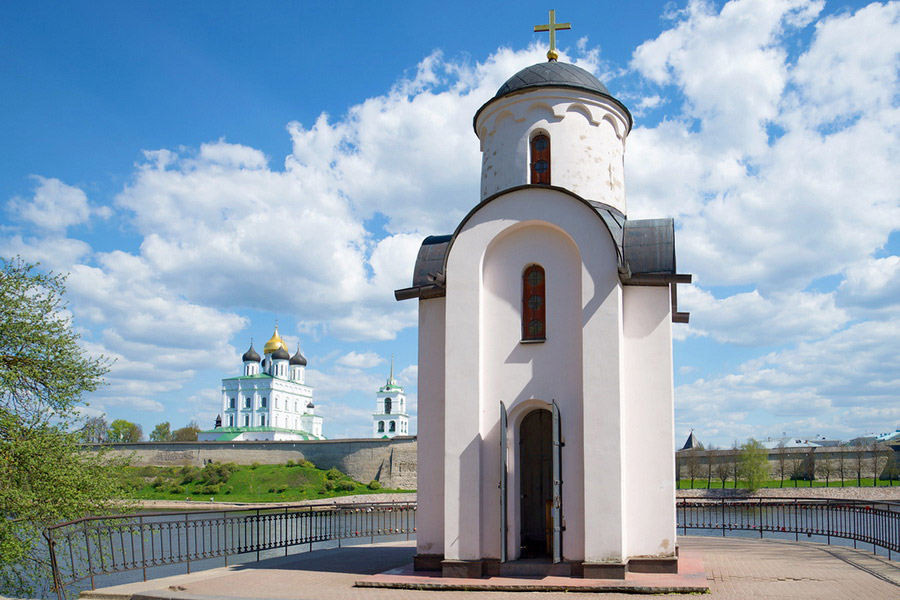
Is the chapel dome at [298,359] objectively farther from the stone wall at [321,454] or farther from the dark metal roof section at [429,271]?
the dark metal roof section at [429,271]

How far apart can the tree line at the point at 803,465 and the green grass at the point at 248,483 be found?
76.4ft

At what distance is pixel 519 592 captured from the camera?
1031cm

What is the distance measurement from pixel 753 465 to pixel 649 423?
4526 cm

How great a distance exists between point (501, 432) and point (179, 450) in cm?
5805

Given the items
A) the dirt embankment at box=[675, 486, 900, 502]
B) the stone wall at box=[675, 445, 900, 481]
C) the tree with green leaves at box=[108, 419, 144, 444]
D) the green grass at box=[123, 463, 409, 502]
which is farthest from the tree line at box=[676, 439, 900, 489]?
the tree with green leaves at box=[108, 419, 144, 444]

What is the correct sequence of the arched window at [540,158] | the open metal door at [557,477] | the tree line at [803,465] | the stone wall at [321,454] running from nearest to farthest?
1. the open metal door at [557,477]
2. the arched window at [540,158]
3. the tree line at [803,465]
4. the stone wall at [321,454]

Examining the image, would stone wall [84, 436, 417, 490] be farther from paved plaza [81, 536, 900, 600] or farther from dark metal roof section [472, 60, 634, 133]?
dark metal roof section [472, 60, 634, 133]

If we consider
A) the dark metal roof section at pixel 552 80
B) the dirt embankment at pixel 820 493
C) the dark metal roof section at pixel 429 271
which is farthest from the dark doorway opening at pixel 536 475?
the dirt embankment at pixel 820 493

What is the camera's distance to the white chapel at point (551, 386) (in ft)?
36.2

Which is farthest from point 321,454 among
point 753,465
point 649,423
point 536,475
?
point 649,423

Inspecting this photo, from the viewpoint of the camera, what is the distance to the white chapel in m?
11.0

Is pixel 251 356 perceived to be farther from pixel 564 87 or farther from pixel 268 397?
pixel 564 87

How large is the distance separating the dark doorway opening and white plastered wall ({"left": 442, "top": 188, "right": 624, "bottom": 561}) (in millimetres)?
1545

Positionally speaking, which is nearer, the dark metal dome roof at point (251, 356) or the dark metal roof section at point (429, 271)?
the dark metal roof section at point (429, 271)
